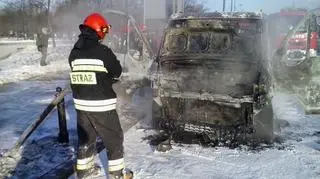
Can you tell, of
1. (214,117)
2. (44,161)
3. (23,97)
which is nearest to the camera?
(44,161)

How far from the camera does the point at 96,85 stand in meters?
4.55

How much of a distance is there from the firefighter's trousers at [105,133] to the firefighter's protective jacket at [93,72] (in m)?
0.10

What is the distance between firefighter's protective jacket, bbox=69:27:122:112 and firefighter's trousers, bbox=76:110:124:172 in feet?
0.33

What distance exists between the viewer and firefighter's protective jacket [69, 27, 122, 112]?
4520mm

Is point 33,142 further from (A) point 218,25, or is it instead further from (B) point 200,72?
(A) point 218,25

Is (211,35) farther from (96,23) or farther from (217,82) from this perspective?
(96,23)

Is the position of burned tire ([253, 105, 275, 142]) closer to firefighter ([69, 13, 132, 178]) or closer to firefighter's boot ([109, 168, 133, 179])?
firefighter's boot ([109, 168, 133, 179])

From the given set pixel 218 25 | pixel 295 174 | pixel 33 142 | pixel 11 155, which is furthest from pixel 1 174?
pixel 218 25

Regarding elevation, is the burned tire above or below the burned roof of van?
below

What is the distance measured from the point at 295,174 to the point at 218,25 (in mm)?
3307

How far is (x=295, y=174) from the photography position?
5.50 m

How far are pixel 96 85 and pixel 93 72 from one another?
0.15m

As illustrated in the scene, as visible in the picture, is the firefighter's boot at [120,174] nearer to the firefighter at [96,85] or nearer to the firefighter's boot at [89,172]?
the firefighter at [96,85]

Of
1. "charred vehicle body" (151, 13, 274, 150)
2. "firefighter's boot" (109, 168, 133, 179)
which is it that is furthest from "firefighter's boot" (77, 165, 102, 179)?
"charred vehicle body" (151, 13, 274, 150)
